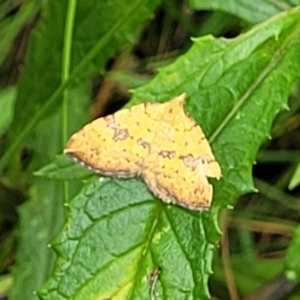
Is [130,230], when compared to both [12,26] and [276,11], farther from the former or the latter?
[12,26]

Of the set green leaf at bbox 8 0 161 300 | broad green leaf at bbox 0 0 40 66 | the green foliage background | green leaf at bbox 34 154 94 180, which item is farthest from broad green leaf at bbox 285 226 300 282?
broad green leaf at bbox 0 0 40 66

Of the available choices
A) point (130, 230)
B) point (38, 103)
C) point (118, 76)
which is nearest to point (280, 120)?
point (118, 76)

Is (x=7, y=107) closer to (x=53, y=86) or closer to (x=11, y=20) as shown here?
(x=53, y=86)

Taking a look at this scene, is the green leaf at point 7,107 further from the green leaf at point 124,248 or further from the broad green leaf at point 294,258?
the broad green leaf at point 294,258

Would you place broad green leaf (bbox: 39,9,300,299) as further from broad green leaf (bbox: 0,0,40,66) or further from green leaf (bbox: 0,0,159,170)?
broad green leaf (bbox: 0,0,40,66)

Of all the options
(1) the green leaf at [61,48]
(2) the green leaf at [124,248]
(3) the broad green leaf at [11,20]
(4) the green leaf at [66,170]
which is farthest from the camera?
(3) the broad green leaf at [11,20]

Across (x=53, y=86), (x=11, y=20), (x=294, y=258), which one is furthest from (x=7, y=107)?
(x=294, y=258)

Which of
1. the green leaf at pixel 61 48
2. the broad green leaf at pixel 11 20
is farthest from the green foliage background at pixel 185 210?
the broad green leaf at pixel 11 20
